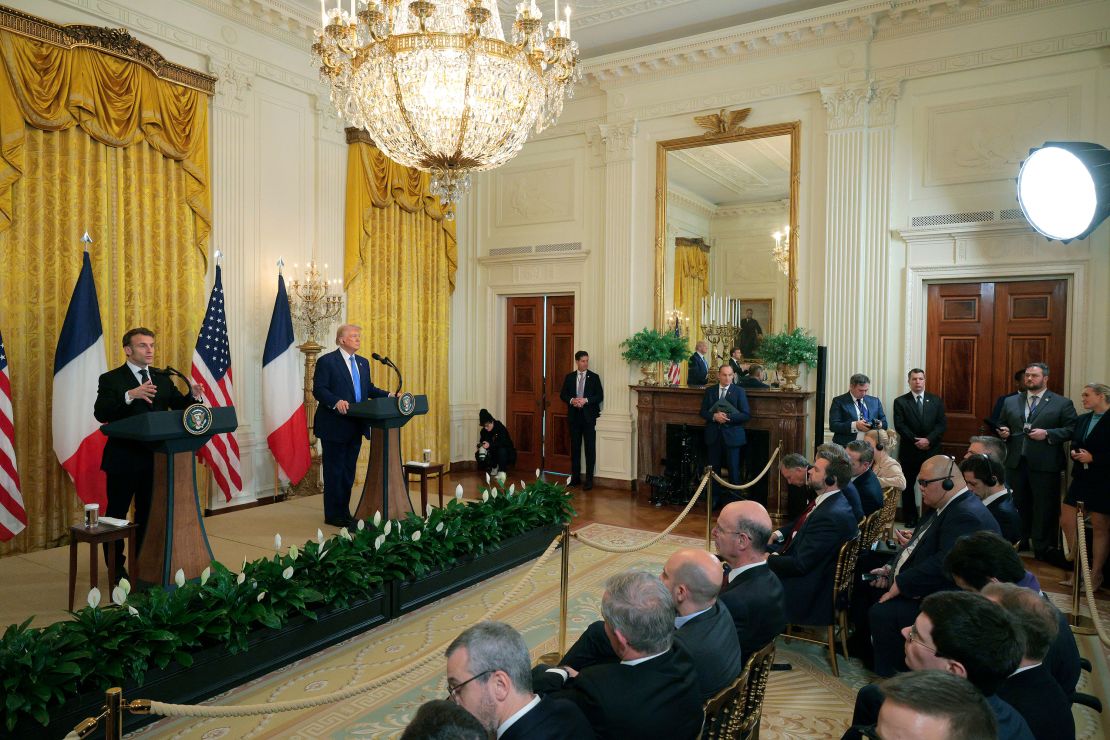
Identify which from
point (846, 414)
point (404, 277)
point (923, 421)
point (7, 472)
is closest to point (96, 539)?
point (7, 472)

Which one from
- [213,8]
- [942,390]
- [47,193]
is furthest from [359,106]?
[942,390]

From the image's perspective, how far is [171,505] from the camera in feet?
14.0

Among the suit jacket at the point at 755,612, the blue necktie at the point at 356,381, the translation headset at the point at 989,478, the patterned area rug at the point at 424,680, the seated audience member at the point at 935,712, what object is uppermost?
the blue necktie at the point at 356,381

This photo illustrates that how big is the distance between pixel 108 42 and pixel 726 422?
6.80 meters

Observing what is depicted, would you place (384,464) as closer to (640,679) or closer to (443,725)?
(640,679)

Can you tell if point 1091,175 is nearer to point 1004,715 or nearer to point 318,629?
point 1004,715

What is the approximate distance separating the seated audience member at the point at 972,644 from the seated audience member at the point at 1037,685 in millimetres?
205

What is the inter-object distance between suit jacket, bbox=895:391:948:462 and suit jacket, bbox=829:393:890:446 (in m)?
0.19

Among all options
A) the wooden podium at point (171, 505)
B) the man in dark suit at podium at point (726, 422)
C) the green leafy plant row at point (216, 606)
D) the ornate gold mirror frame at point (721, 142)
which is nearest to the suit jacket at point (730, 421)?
the man in dark suit at podium at point (726, 422)

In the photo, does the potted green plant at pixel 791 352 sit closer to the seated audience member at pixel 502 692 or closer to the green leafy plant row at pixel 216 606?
the green leafy plant row at pixel 216 606

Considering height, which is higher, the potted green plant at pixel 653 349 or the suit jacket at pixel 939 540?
the potted green plant at pixel 653 349

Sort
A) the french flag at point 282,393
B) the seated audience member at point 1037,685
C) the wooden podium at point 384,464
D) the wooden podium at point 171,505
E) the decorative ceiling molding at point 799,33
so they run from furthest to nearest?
the french flag at point 282,393, the decorative ceiling molding at point 799,33, the wooden podium at point 384,464, the wooden podium at point 171,505, the seated audience member at point 1037,685

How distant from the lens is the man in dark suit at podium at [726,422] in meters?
7.70

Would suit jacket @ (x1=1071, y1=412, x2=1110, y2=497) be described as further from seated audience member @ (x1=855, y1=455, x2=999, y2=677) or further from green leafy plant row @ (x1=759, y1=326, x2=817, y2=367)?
green leafy plant row @ (x1=759, y1=326, x2=817, y2=367)
